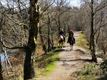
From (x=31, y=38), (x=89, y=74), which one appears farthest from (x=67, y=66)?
(x=31, y=38)

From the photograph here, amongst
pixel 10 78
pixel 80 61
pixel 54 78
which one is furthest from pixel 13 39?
pixel 80 61

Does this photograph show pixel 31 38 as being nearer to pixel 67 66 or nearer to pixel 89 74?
pixel 89 74

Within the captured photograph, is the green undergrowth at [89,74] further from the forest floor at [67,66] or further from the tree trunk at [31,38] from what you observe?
the tree trunk at [31,38]

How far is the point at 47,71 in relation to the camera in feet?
69.5

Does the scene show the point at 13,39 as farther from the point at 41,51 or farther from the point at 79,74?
the point at 41,51

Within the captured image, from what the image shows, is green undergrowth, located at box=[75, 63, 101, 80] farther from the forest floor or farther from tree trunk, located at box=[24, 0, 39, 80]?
tree trunk, located at box=[24, 0, 39, 80]

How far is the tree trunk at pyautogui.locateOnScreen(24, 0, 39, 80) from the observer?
57.9ft

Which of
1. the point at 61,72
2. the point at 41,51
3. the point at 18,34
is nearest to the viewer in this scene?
the point at 18,34

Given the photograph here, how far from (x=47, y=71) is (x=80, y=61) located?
15.8 ft

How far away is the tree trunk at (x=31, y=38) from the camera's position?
17.7 metres

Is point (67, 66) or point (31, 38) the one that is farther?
point (67, 66)

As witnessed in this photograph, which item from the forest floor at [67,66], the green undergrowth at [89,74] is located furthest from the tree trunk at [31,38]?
the green undergrowth at [89,74]

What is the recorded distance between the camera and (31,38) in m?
18.0

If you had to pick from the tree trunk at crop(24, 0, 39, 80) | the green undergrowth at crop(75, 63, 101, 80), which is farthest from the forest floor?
the tree trunk at crop(24, 0, 39, 80)
